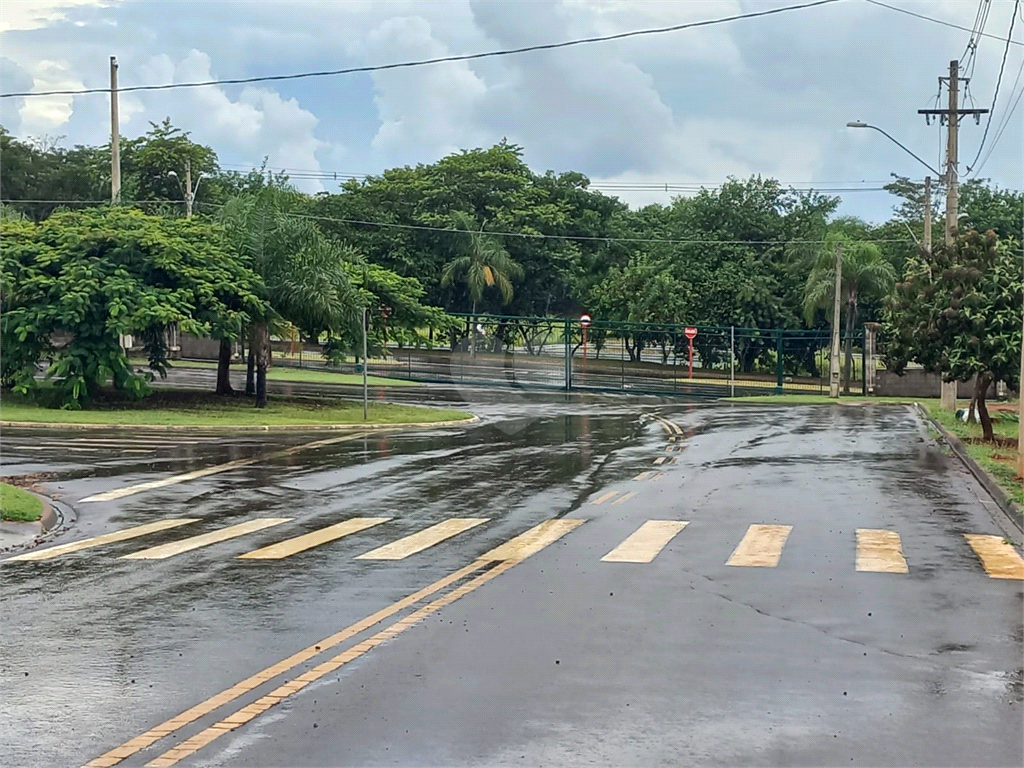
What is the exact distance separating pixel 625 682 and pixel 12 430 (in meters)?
24.4

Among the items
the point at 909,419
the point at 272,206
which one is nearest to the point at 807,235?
the point at 909,419

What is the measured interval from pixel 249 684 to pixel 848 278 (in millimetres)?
50529

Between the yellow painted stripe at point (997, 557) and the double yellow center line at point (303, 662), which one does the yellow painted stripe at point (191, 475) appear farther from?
the yellow painted stripe at point (997, 557)

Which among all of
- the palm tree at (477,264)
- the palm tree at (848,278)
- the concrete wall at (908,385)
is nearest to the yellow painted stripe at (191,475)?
the concrete wall at (908,385)

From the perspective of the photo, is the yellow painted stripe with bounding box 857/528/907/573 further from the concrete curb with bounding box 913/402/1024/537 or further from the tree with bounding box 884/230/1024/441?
the tree with bounding box 884/230/1024/441

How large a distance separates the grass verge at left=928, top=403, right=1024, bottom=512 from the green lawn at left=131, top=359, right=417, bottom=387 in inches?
942

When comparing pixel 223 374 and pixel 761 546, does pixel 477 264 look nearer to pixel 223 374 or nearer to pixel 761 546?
pixel 223 374

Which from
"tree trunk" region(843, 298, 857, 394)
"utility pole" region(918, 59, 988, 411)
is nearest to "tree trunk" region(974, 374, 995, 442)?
"utility pole" region(918, 59, 988, 411)

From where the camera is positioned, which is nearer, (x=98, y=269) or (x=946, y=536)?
(x=946, y=536)

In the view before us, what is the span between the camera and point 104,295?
33656 mm

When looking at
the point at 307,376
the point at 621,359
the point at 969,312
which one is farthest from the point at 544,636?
the point at 621,359

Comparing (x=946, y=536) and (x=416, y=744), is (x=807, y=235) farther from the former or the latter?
(x=416, y=744)

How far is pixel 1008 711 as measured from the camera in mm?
7074

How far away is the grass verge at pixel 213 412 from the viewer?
30.8 m
